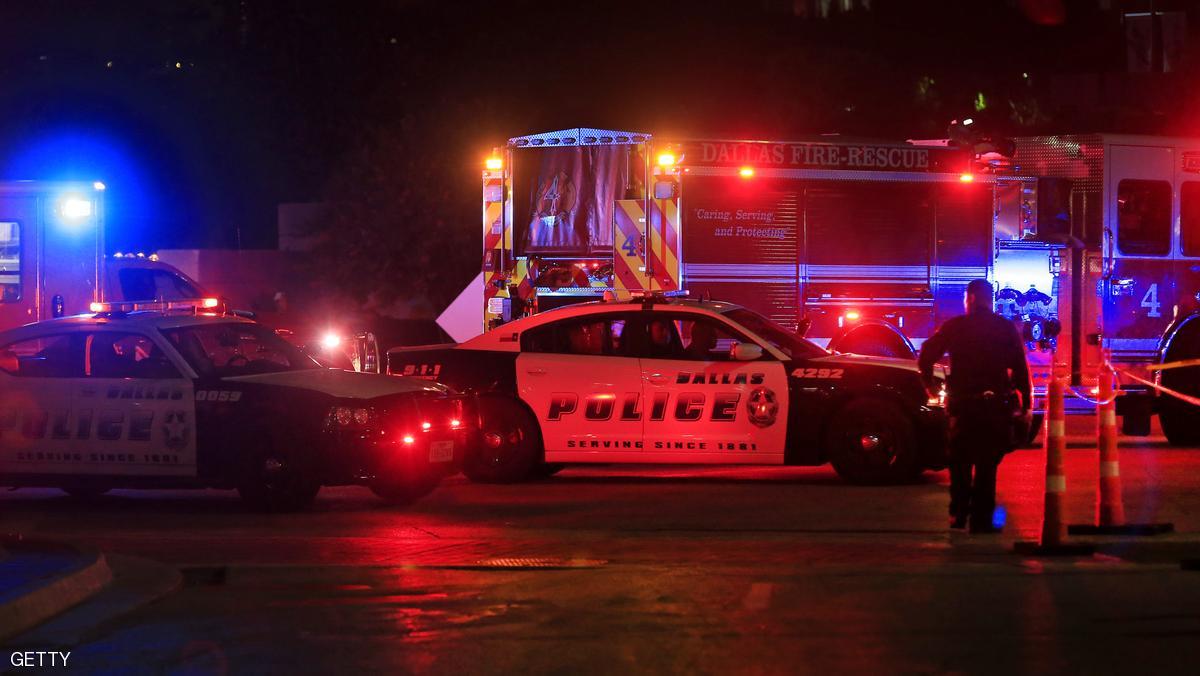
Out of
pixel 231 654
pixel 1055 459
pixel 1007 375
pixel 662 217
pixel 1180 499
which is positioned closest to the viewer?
pixel 231 654

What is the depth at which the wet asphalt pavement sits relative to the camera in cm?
679

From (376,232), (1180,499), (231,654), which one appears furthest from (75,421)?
(376,232)

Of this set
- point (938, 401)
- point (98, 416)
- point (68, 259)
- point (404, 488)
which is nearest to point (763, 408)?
point (938, 401)

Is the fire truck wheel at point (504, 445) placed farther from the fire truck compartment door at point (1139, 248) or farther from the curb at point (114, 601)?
the fire truck compartment door at point (1139, 248)

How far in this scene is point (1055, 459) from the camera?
29.9 feet

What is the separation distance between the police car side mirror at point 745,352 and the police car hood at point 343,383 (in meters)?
2.28

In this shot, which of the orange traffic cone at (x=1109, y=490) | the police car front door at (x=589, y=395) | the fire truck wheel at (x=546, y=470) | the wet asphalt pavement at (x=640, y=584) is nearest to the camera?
the wet asphalt pavement at (x=640, y=584)

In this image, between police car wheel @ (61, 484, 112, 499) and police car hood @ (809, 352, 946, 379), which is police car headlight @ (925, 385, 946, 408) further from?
police car wheel @ (61, 484, 112, 499)

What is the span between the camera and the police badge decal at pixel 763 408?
40.2ft

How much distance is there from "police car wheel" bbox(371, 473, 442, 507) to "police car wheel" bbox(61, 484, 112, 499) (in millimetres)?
2064

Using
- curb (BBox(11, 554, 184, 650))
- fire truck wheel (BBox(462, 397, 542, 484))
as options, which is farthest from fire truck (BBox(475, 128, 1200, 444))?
curb (BBox(11, 554, 184, 650))

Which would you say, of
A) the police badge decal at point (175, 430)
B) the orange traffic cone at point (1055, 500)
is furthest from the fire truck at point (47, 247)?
the orange traffic cone at point (1055, 500)

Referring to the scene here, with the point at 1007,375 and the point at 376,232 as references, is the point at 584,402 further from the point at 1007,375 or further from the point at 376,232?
the point at 376,232

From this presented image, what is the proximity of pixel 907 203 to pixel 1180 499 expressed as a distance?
16.5 ft
